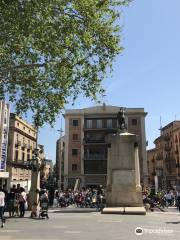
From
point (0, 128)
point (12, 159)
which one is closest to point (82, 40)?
point (0, 128)

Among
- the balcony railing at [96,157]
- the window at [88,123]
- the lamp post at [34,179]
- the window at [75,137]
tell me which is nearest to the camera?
the lamp post at [34,179]

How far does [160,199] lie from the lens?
30250 millimetres

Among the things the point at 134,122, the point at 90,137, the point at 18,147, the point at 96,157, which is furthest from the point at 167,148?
the point at 18,147

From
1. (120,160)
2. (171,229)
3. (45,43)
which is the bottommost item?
(171,229)

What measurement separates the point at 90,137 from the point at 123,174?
2239 inches

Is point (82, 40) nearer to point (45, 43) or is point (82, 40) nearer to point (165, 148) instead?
point (45, 43)

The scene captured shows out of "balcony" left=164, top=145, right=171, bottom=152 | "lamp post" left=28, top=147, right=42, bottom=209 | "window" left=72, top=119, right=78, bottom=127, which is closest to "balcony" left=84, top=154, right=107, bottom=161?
"window" left=72, top=119, right=78, bottom=127

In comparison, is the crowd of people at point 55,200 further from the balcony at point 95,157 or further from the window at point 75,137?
the window at point 75,137

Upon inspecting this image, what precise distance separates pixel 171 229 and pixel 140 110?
219 feet

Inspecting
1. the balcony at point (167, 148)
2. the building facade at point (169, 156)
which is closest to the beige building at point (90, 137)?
the building facade at point (169, 156)

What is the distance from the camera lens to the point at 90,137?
261 ft

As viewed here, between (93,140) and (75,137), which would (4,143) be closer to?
(93,140)

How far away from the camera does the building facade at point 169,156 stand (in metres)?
88.7

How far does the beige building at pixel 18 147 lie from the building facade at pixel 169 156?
31.1 m
